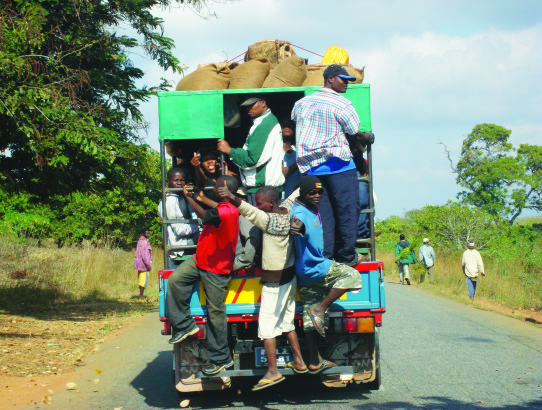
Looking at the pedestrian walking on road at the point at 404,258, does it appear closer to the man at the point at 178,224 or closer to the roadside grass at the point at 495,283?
the roadside grass at the point at 495,283

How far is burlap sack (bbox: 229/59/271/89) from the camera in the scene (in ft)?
22.1

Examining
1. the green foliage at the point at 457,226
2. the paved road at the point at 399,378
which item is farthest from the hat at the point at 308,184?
the green foliage at the point at 457,226

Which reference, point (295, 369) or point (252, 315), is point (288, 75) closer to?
point (252, 315)

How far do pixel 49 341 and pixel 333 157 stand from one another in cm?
598

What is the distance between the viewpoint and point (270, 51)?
26.0 ft

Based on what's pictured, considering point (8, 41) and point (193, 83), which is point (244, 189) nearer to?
point (193, 83)

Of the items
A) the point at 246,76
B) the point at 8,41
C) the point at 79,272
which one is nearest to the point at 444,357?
the point at 246,76

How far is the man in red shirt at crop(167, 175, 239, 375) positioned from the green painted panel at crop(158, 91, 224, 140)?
95 cm

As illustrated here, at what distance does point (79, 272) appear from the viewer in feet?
55.6

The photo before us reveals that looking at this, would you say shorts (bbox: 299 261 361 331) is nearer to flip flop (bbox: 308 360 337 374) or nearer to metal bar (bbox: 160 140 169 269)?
flip flop (bbox: 308 360 337 374)

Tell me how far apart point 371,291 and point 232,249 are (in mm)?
1378

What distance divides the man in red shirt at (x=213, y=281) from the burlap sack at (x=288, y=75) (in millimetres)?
1632

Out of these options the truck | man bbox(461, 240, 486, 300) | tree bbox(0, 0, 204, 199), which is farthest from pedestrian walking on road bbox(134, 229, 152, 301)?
the truck

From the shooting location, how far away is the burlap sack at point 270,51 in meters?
7.91
